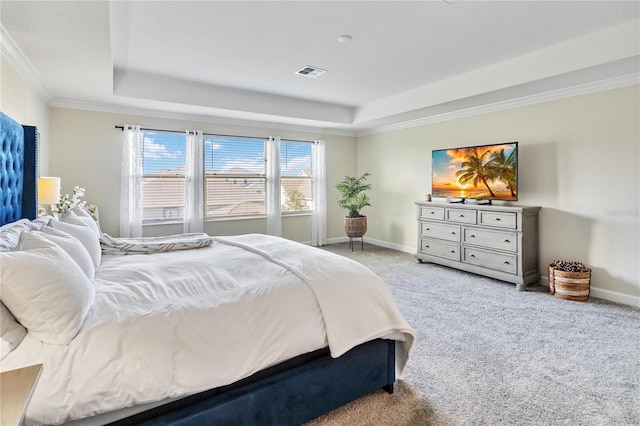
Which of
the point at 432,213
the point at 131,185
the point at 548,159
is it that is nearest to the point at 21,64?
the point at 131,185

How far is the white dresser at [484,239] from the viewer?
4051mm

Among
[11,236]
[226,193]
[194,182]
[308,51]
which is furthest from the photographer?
[226,193]

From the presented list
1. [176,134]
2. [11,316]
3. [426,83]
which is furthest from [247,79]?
[11,316]

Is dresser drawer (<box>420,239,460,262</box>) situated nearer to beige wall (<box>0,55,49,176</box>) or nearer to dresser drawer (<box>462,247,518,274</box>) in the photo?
dresser drawer (<box>462,247,518,274</box>)

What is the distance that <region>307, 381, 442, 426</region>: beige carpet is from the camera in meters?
1.80

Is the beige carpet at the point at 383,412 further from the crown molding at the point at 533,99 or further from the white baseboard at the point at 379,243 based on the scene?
the white baseboard at the point at 379,243

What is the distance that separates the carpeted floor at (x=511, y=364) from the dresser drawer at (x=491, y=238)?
592 millimetres

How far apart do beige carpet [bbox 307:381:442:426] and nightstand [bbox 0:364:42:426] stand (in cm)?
133

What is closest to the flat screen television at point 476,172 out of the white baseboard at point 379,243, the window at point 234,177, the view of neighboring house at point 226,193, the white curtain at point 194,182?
the white baseboard at point 379,243

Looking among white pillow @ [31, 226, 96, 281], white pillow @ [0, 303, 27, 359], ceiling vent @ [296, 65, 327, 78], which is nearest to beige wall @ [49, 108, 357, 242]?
ceiling vent @ [296, 65, 327, 78]

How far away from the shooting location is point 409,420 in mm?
1812

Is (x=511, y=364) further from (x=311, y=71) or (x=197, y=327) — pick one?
(x=311, y=71)

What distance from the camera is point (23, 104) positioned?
10.6ft

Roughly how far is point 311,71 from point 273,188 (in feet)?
8.48
